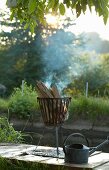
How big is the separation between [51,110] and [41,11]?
3.22 ft

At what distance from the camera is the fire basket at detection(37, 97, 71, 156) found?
4.07 m

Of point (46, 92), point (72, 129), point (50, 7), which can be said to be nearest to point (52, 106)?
point (46, 92)

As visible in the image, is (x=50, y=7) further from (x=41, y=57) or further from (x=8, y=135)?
(x=41, y=57)

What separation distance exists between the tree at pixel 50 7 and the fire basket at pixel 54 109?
2.45 feet

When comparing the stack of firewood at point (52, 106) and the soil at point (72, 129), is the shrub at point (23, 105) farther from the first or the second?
the stack of firewood at point (52, 106)

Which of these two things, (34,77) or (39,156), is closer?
(39,156)

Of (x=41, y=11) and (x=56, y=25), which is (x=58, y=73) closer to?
(x=56, y=25)

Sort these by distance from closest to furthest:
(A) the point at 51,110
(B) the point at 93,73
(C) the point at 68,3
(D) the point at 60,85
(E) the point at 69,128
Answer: (C) the point at 68,3, (A) the point at 51,110, (E) the point at 69,128, (B) the point at 93,73, (D) the point at 60,85

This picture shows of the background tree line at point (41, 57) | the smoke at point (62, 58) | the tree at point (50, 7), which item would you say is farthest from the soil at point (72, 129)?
the smoke at point (62, 58)

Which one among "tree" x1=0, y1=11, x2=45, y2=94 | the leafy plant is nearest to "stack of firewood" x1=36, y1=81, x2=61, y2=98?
the leafy plant

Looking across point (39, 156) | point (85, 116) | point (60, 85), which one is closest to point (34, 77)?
point (60, 85)

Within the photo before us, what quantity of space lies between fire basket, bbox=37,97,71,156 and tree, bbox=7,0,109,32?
75 cm

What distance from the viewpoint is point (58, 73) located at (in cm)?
2409

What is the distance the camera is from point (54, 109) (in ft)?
13.4
